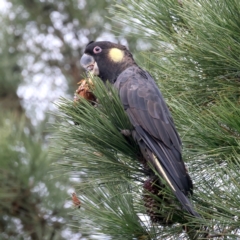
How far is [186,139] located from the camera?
119 centimetres

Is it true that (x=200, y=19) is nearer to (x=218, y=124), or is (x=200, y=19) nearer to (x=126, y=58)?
(x=218, y=124)

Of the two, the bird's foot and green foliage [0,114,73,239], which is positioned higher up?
the bird's foot

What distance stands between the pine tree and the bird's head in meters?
0.39

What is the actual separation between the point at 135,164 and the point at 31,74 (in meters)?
2.16

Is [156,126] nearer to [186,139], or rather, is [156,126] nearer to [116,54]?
[186,139]

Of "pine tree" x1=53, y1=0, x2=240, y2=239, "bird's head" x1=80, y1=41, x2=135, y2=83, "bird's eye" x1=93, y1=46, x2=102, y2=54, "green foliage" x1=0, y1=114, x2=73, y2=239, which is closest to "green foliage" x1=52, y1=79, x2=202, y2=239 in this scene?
"pine tree" x1=53, y1=0, x2=240, y2=239

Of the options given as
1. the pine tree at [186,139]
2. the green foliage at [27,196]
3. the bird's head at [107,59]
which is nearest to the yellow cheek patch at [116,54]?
the bird's head at [107,59]

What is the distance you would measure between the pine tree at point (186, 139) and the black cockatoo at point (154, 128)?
28mm

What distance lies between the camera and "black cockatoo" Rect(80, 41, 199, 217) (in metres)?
1.10

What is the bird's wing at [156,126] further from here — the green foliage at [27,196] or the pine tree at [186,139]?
the green foliage at [27,196]

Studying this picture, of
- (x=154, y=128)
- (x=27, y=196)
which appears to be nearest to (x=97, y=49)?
(x=154, y=128)

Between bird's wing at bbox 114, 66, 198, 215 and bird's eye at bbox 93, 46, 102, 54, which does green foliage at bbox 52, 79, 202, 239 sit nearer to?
bird's wing at bbox 114, 66, 198, 215

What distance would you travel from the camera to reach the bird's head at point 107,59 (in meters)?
1.65

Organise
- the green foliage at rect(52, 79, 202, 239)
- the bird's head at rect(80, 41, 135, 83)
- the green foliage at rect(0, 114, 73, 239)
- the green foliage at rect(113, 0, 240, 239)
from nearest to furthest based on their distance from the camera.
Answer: the green foliage at rect(113, 0, 240, 239), the green foliage at rect(52, 79, 202, 239), the bird's head at rect(80, 41, 135, 83), the green foliage at rect(0, 114, 73, 239)
